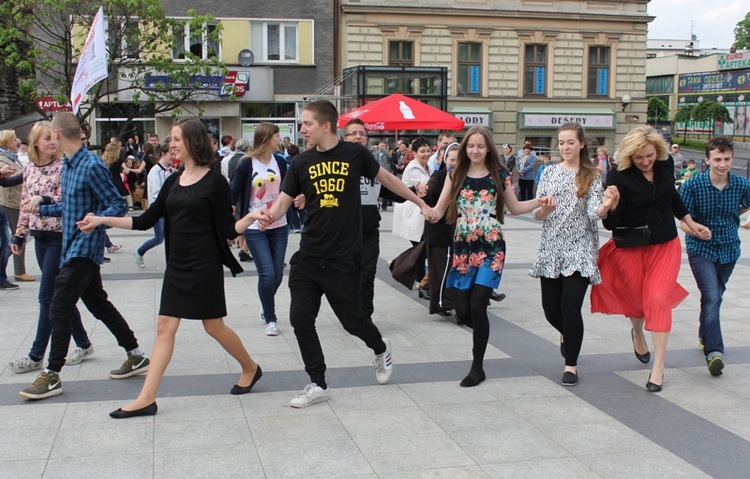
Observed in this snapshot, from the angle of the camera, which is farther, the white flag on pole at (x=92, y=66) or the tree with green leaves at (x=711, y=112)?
the tree with green leaves at (x=711, y=112)

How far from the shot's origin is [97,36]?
939 cm

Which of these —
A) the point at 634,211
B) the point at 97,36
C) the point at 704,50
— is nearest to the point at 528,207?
the point at 634,211

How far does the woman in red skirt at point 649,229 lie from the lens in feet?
18.1

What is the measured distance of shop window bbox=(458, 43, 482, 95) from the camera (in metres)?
32.9

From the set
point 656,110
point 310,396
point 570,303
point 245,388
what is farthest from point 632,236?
point 656,110

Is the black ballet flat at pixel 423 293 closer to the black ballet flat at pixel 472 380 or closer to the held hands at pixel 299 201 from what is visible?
the black ballet flat at pixel 472 380

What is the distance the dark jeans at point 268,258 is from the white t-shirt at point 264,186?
119 millimetres

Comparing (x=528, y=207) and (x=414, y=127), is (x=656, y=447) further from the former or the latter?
(x=414, y=127)

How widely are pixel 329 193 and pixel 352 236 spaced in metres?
0.31

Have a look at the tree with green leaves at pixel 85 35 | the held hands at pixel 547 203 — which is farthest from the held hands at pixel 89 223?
the tree with green leaves at pixel 85 35

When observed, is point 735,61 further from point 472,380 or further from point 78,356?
point 78,356

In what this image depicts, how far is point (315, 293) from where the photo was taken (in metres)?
5.06

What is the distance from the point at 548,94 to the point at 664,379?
97.3 feet

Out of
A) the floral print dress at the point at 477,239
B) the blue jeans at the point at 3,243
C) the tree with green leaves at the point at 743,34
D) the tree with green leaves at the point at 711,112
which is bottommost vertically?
the blue jeans at the point at 3,243
